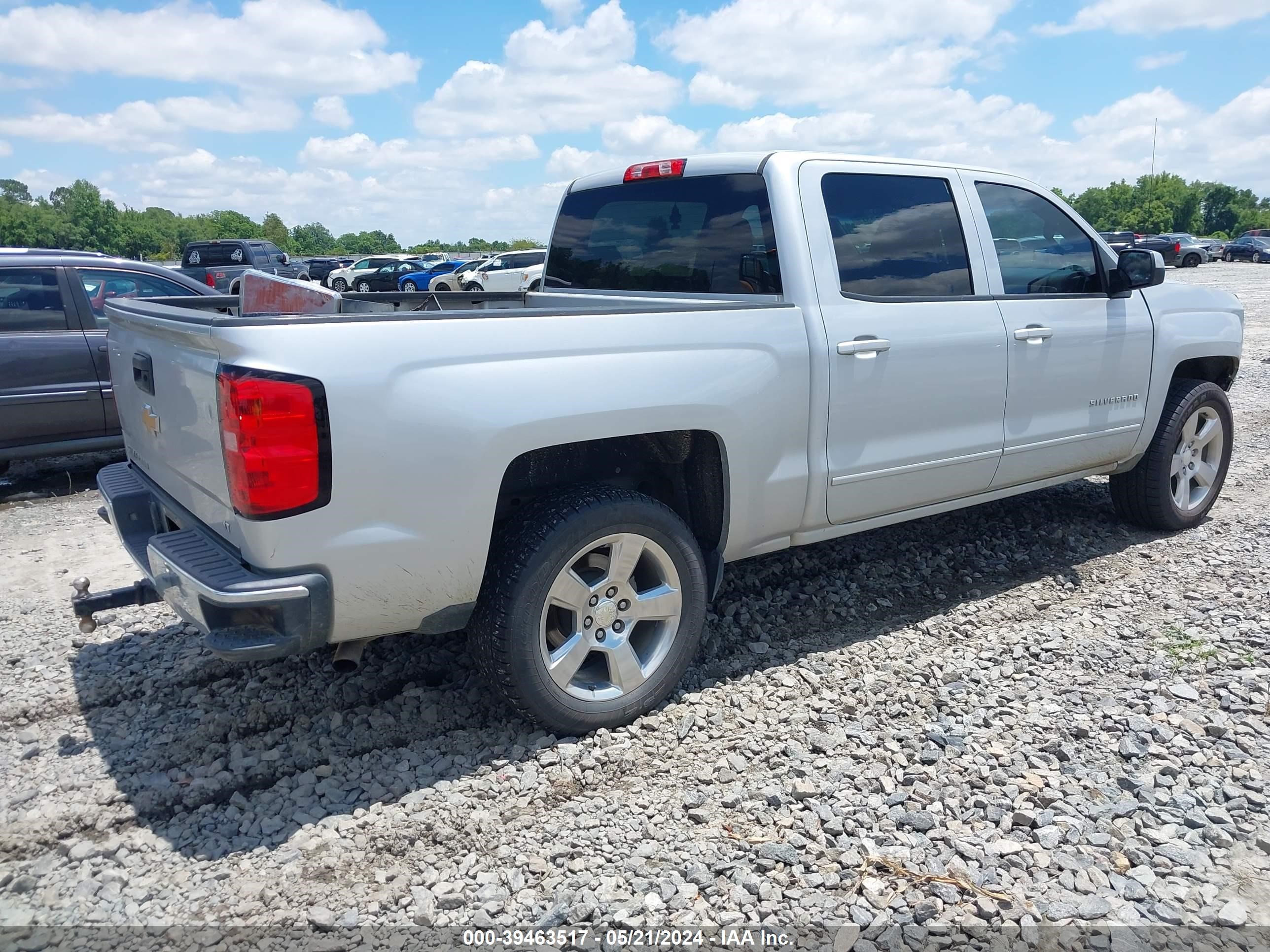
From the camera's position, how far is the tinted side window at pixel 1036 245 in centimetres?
439

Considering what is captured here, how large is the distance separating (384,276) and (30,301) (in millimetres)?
31309

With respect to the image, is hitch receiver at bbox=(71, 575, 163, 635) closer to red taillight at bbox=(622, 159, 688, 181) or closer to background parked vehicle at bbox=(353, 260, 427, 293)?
red taillight at bbox=(622, 159, 688, 181)

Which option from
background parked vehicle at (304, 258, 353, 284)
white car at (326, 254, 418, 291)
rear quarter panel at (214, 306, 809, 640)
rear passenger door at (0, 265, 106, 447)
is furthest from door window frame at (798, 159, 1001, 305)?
background parked vehicle at (304, 258, 353, 284)

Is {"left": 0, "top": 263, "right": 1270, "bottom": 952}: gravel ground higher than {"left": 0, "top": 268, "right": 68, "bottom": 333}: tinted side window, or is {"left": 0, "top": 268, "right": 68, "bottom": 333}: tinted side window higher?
{"left": 0, "top": 268, "right": 68, "bottom": 333}: tinted side window

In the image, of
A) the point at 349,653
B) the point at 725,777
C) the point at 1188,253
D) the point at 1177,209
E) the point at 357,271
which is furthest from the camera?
the point at 1177,209

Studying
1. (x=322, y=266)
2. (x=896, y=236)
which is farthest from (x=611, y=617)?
(x=322, y=266)

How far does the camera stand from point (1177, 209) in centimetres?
9544

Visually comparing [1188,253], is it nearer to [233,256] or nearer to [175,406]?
[233,256]

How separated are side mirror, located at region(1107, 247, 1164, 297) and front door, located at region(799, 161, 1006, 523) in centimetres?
92

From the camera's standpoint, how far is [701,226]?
3.97m

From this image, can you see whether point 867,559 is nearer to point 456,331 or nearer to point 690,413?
point 690,413

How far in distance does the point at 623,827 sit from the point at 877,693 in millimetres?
1268

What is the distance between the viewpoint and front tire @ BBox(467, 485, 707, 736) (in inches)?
120

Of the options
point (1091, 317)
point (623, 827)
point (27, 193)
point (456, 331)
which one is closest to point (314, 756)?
point (623, 827)
